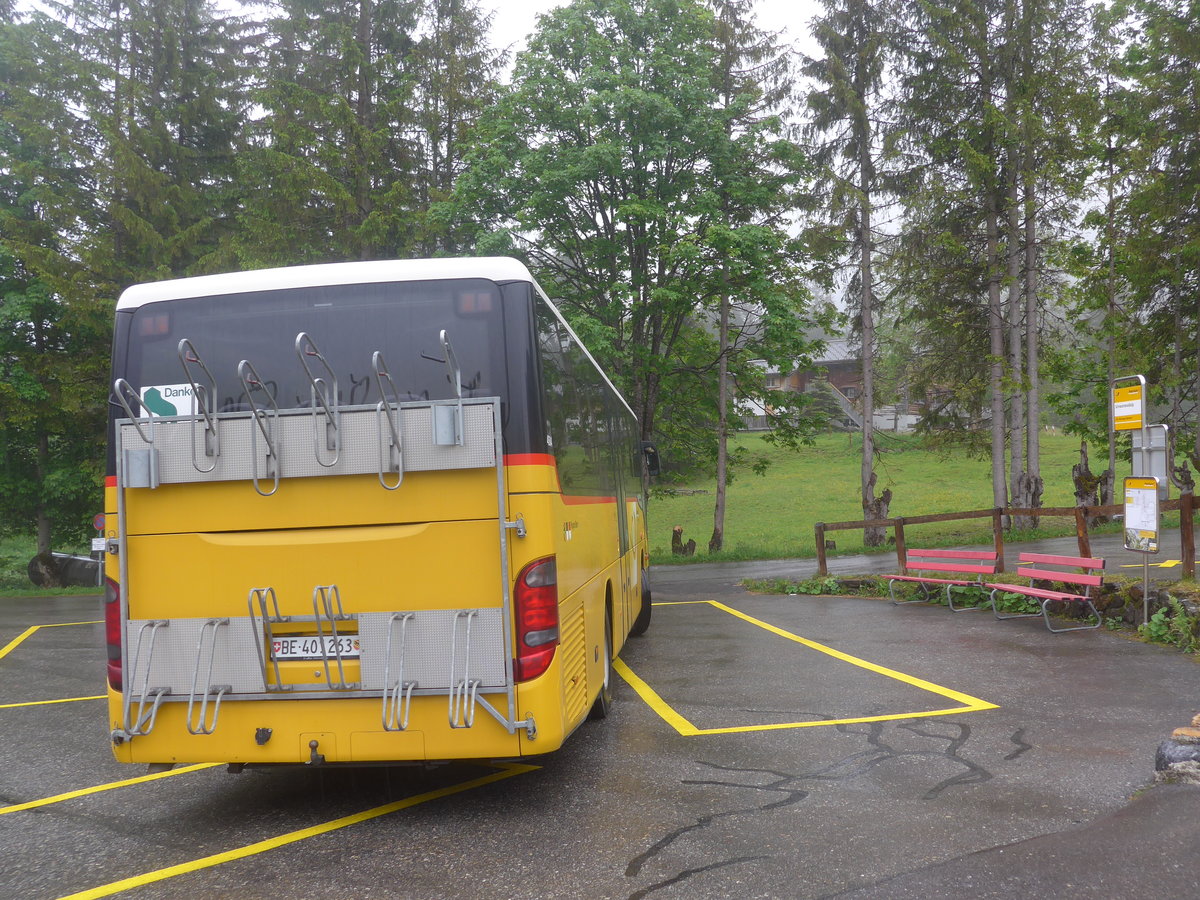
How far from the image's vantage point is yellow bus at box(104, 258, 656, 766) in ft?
15.7

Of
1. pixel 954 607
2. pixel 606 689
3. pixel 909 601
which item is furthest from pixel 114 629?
pixel 909 601

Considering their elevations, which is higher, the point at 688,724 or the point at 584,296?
the point at 584,296

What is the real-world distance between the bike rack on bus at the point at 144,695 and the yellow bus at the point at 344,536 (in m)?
0.01

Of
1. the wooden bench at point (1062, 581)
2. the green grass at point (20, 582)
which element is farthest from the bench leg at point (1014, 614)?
the green grass at point (20, 582)

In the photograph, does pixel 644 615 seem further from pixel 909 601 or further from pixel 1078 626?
pixel 1078 626

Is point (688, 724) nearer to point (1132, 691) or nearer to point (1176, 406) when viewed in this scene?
point (1132, 691)

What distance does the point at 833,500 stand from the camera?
41.5 m

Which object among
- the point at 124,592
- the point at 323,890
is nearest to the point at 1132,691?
the point at 323,890

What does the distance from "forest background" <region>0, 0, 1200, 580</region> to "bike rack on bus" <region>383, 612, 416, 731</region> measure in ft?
51.2

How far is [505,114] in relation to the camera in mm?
21734

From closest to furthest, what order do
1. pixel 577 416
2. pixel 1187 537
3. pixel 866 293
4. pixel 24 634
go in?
pixel 577 416
pixel 1187 537
pixel 24 634
pixel 866 293

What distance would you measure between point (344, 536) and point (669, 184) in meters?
19.3

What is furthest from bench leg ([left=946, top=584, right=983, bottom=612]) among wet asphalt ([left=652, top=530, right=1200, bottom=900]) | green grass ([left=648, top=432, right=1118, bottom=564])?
green grass ([left=648, top=432, right=1118, bottom=564])

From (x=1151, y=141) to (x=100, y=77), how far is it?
25.4 meters
